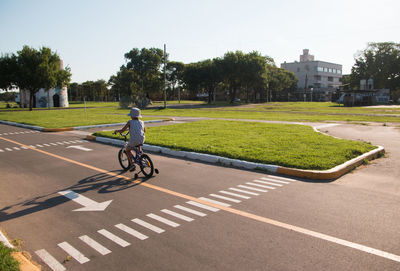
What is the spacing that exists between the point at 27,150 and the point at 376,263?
12348 millimetres

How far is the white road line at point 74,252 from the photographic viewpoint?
3871mm

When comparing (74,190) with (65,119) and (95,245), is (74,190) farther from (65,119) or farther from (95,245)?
(65,119)

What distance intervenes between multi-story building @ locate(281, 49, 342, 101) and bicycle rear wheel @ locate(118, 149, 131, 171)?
325ft

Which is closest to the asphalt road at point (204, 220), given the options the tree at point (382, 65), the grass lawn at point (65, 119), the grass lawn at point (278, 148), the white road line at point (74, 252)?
the white road line at point (74, 252)

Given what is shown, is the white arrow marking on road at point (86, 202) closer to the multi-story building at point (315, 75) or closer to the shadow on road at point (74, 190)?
the shadow on road at point (74, 190)

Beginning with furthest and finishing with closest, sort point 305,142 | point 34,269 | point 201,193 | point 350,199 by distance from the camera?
point 305,142, point 201,193, point 350,199, point 34,269

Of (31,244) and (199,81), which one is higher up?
(199,81)

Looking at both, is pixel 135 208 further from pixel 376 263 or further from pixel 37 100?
pixel 37 100

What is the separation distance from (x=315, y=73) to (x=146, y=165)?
107 m

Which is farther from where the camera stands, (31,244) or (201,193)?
(201,193)

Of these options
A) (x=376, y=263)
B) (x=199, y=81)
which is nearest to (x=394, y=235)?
(x=376, y=263)

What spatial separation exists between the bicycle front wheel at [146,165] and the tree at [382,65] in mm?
86993

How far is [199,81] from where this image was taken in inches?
2509

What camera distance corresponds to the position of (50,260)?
3.90m
